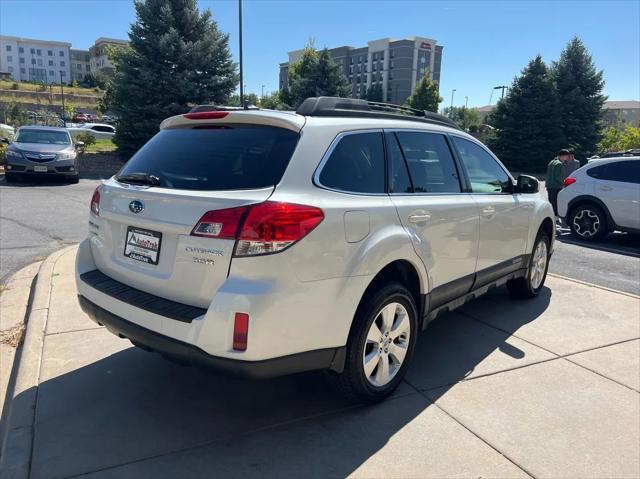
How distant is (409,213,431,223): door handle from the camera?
3283 millimetres

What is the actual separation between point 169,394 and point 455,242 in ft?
7.36

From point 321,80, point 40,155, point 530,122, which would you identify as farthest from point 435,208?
point 530,122

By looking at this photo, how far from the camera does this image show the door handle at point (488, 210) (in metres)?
4.16

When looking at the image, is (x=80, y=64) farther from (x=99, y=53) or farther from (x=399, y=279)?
(x=399, y=279)

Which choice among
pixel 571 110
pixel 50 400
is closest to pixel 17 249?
pixel 50 400

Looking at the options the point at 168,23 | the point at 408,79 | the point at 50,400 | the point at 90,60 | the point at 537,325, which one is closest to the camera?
the point at 50,400

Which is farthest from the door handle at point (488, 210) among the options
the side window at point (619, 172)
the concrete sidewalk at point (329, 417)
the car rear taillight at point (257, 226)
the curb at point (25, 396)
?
the side window at point (619, 172)

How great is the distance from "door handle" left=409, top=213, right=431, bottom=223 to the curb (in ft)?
8.19

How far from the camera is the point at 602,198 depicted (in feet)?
30.7

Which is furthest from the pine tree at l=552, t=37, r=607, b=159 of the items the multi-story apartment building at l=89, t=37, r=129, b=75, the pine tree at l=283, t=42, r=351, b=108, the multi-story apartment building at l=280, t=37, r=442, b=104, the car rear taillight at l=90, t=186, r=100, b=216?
the multi-story apartment building at l=89, t=37, r=129, b=75

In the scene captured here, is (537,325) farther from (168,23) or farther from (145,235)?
(168,23)

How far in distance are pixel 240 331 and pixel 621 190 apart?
8.84 meters

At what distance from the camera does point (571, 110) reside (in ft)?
104

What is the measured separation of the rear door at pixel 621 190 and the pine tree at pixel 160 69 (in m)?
14.0
